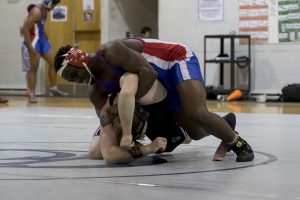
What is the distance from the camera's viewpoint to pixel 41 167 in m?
3.58

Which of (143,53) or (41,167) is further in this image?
(143,53)

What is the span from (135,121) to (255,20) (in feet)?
29.5

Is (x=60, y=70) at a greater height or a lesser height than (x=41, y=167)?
greater

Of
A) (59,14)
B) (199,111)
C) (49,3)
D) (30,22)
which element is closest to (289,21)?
(49,3)

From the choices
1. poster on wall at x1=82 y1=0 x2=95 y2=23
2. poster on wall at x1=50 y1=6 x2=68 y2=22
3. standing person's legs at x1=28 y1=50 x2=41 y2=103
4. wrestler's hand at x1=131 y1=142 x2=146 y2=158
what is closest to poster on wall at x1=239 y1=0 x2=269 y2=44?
poster on wall at x1=82 y1=0 x2=95 y2=23

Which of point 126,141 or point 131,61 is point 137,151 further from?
point 131,61

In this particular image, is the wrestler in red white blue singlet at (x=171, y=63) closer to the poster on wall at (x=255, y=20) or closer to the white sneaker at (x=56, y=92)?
the poster on wall at (x=255, y=20)

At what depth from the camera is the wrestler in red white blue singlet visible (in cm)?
390

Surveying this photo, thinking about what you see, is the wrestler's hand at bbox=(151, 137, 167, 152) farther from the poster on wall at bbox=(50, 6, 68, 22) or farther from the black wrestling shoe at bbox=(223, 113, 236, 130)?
the poster on wall at bbox=(50, 6, 68, 22)

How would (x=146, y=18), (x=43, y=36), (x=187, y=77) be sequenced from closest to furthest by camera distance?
(x=187, y=77) → (x=43, y=36) → (x=146, y=18)

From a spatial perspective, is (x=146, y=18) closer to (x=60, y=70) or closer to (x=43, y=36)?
(x=43, y=36)

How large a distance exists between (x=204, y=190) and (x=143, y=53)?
1.31m

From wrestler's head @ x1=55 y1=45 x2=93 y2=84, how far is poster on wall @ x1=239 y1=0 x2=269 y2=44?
8.97 m

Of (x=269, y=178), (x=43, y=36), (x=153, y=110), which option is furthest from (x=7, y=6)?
(x=269, y=178)
